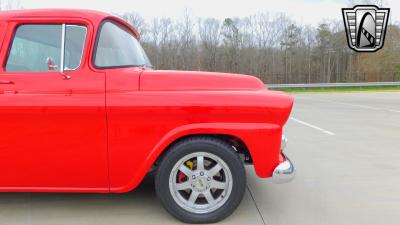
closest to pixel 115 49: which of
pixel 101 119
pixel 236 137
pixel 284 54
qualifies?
pixel 101 119

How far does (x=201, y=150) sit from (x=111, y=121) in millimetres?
798

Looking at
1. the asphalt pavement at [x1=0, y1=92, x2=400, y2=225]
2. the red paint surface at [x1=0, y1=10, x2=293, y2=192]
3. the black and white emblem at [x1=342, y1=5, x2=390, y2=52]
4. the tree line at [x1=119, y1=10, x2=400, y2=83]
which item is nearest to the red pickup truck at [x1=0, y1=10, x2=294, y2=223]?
the red paint surface at [x1=0, y1=10, x2=293, y2=192]

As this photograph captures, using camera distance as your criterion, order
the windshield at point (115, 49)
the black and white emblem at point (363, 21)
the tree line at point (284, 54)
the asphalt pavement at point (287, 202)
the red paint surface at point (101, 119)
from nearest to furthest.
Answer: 1. the red paint surface at point (101, 119)
2. the windshield at point (115, 49)
3. the asphalt pavement at point (287, 202)
4. the black and white emblem at point (363, 21)
5. the tree line at point (284, 54)

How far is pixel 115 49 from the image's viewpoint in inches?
117

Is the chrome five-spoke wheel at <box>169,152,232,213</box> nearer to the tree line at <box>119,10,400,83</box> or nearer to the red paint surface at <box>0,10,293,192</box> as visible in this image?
the red paint surface at <box>0,10,293,192</box>

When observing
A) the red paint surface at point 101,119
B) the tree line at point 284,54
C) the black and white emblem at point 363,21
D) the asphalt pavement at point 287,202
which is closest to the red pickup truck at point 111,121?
the red paint surface at point 101,119

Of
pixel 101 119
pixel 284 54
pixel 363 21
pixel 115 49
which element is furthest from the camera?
pixel 284 54

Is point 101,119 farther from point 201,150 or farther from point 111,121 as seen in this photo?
point 201,150

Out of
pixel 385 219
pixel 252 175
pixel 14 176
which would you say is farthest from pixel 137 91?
pixel 385 219

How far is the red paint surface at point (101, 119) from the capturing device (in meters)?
2.70

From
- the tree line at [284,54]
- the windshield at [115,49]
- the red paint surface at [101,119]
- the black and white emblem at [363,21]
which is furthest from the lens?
the tree line at [284,54]

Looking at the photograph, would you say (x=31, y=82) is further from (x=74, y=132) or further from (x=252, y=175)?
(x=252, y=175)

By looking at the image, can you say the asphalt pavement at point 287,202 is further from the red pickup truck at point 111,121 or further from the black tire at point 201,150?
the red pickup truck at point 111,121

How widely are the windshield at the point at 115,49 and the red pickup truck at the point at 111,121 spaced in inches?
0.4
